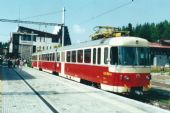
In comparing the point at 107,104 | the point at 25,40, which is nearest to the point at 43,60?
the point at 107,104

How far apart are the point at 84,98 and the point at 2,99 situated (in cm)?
335

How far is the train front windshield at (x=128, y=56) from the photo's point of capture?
1791cm

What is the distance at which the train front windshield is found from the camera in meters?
17.9

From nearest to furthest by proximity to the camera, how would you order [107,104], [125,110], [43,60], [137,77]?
[125,110] < [107,104] < [137,77] < [43,60]

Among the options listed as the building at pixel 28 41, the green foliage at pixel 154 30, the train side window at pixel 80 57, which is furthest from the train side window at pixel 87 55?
the green foliage at pixel 154 30

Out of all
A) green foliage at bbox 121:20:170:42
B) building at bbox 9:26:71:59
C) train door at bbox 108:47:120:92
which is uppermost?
green foliage at bbox 121:20:170:42

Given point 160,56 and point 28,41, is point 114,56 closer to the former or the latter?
point 160,56

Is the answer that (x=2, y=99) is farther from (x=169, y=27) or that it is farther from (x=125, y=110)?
(x=169, y=27)

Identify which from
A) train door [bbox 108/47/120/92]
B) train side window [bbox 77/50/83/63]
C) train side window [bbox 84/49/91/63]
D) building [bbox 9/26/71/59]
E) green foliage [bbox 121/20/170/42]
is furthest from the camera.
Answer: green foliage [bbox 121/20/170/42]

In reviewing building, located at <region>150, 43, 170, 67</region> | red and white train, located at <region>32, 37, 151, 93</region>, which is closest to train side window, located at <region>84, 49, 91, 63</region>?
red and white train, located at <region>32, 37, 151, 93</region>

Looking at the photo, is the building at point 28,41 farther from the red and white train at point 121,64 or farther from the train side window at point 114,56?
the train side window at point 114,56

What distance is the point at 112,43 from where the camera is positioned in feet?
59.5

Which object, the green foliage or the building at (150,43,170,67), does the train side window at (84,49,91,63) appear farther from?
the green foliage

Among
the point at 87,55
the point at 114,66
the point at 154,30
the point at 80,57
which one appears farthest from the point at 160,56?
the point at 154,30
